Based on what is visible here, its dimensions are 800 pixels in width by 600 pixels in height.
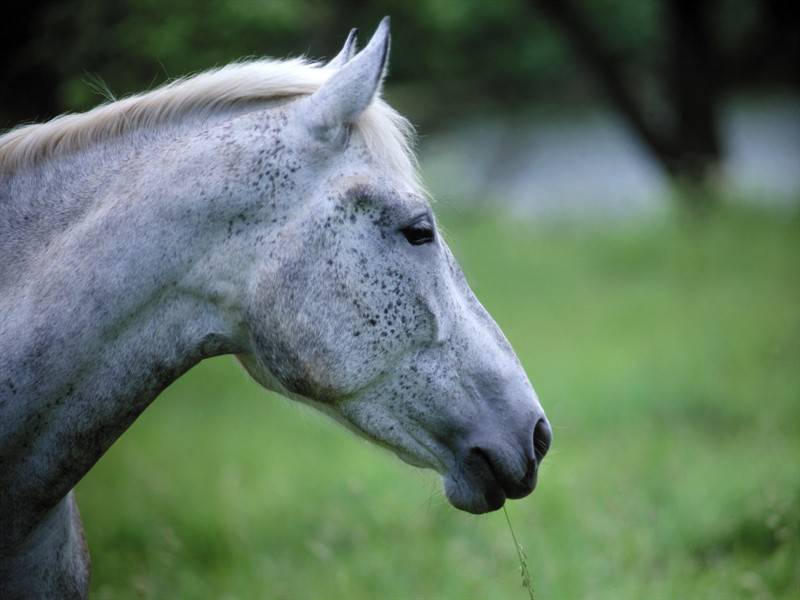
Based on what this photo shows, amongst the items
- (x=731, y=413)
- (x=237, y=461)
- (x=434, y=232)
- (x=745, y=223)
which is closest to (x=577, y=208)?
(x=745, y=223)

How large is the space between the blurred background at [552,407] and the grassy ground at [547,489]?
16 mm

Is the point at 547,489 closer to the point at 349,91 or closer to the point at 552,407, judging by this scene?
the point at 552,407

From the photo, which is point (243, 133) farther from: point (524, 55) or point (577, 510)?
point (524, 55)

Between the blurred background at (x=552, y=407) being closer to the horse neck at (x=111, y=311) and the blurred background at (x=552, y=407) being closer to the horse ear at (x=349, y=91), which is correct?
the horse neck at (x=111, y=311)

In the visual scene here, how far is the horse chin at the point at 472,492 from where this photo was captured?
91.3 inches

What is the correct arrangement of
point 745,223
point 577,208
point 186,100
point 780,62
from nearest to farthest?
1. point 186,100
2. point 745,223
3. point 577,208
4. point 780,62

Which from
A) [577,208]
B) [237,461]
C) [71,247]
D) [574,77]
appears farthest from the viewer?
[574,77]

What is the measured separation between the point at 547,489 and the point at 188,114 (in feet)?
10.2

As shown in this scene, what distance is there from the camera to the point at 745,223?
34.1ft

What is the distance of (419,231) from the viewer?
2289 mm

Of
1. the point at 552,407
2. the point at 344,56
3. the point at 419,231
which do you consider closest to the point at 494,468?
the point at 419,231

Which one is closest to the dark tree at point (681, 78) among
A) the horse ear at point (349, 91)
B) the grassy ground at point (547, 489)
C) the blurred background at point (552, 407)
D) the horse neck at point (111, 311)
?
the blurred background at point (552, 407)

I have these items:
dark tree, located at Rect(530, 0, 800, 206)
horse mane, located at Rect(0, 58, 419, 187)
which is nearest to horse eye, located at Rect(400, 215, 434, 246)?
horse mane, located at Rect(0, 58, 419, 187)

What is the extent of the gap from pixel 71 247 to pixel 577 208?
35.1ft
